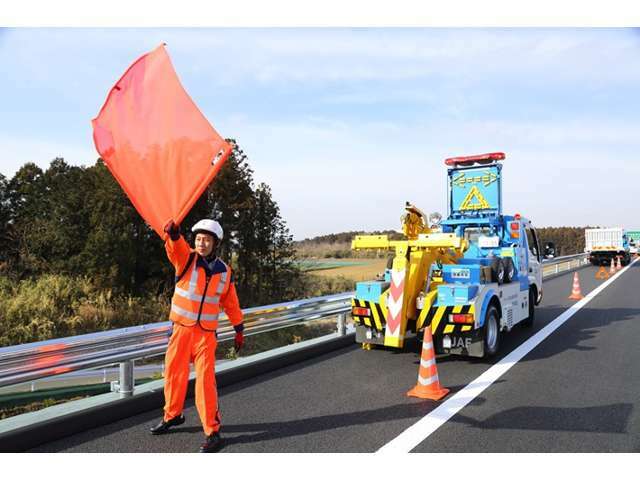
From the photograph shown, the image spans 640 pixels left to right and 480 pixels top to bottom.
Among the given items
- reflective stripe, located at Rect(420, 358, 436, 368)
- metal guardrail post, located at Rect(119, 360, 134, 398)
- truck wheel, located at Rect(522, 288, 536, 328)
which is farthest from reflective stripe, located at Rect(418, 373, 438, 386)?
truck wheel, located at Rect(522, 288, 536, 328)

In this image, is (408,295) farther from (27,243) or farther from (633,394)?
(27,243)

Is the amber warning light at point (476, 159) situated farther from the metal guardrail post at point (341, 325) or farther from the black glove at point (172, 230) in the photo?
the black glove at point (172, 230)

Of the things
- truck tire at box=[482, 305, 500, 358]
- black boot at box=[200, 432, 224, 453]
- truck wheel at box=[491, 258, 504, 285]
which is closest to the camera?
black boot at box=[200, 432, 224, 453]

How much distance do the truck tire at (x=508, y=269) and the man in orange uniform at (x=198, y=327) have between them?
5.91 meters

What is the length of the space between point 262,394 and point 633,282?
2136 centimetres

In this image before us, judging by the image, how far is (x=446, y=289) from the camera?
7.15 m

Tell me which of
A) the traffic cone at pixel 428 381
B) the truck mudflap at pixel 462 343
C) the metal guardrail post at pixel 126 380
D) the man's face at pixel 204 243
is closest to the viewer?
the man's face at pixel 204 243

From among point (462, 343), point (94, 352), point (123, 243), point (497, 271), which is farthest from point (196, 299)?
point (123, 243)

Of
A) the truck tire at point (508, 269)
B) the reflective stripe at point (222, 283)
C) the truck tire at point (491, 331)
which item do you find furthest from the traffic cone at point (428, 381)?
the truck tire at point (508, 269)

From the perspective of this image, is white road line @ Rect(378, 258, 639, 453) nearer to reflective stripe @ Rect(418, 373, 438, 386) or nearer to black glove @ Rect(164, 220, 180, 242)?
reflective stripe @ Rect(418, 373, 438, 386)

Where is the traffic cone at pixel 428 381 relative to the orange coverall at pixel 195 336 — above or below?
below

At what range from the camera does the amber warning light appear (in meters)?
10.7

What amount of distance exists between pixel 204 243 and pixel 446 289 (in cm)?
405

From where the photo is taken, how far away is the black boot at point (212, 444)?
4.03 meters
